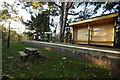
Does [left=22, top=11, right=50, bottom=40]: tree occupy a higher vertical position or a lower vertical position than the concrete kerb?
higher

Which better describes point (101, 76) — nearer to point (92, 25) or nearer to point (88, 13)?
point (92, 25)

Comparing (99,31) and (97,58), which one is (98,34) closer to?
(99,31)

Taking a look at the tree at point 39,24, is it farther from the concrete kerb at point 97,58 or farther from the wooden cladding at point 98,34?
the concrete kerb at point 97,58

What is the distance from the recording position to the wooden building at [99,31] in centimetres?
552

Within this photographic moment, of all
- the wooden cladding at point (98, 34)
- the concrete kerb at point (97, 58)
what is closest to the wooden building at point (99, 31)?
the wooden cladding at point (98, 34)

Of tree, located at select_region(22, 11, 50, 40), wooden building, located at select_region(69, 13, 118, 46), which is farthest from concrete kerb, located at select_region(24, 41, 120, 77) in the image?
tree, located at select_region(22, 11, 50, 40)

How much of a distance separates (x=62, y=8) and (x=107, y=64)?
10014mm

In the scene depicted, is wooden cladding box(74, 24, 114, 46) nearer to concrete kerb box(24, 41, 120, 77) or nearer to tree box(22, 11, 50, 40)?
concrete kerb box(24, 41, 120, 77)

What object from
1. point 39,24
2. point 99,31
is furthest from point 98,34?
point 39,24

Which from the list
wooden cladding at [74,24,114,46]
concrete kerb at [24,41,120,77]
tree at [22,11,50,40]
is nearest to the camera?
concrete kerb at [24,41,120,77]

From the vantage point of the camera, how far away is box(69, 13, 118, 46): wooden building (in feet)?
18.1

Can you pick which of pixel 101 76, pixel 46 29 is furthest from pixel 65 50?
pixel 46 29

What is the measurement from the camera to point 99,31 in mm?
6465

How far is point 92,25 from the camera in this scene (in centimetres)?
693
